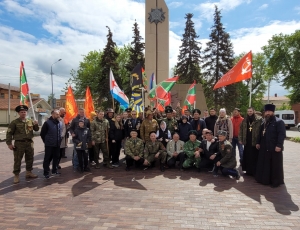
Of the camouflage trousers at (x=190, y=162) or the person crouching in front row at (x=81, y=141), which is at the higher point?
the person crouching in front row at (x=81, y=141)

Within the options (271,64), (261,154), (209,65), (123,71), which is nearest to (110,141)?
(261,154)

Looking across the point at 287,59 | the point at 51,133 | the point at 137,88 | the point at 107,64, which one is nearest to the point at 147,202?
the point at 51,133

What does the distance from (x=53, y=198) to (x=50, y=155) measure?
2081 mm

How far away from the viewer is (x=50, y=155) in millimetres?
7121

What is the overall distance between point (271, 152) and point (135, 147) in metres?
3.80

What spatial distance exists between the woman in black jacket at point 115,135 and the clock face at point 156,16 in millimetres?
18681

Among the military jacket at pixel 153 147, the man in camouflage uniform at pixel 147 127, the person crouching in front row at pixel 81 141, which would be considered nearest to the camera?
the person crouching in front row at pixel 81 141

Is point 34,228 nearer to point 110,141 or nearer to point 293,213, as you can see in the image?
A: point 293,213

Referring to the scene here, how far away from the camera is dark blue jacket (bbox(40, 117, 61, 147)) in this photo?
23.0 feet

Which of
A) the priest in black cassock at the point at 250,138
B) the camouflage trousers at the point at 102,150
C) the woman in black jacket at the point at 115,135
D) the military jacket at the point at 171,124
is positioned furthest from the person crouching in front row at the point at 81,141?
the priest in black cassock at the point at 250,138

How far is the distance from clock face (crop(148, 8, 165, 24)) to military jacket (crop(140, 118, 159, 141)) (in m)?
18.9

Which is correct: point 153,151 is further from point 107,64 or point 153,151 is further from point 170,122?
point 107,64

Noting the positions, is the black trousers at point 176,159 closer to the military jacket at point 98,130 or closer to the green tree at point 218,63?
the military jacket at point 98,130

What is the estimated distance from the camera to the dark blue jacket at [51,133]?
23.0 ft
